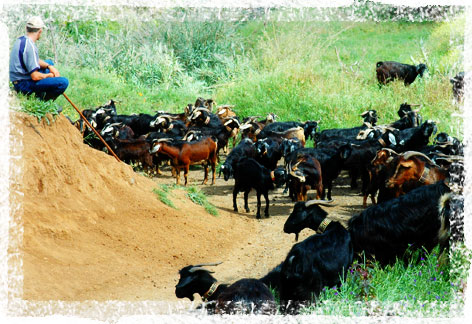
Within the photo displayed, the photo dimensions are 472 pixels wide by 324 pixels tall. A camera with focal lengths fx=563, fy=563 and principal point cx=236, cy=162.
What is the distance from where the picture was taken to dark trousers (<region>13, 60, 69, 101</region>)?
820 centimetres

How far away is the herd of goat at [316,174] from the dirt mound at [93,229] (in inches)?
63.1

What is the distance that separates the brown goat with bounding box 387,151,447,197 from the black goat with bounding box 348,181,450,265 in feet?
6.70

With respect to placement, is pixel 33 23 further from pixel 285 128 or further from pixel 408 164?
pixel 285 128

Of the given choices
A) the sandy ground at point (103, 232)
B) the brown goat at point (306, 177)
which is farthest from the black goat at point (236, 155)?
the sandy ground at point (103, 232)

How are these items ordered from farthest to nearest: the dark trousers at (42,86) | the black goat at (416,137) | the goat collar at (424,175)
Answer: the black goat at (416,137) < the goat collar at (424,175) < the dark trousers at (42,86)

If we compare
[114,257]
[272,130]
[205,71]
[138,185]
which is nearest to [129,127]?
[272,130]

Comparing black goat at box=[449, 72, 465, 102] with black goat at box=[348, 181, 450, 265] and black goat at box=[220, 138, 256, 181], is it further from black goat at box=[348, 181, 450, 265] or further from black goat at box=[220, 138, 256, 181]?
black goat at box=[348, 181, 450, 265]

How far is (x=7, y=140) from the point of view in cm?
687

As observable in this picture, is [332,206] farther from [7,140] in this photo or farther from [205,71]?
[205,71]

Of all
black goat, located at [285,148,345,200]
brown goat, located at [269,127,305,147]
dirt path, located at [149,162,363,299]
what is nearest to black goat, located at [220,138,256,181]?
dirt path, located at [149,162,363,299]

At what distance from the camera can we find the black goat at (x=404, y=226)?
7340 millimetres

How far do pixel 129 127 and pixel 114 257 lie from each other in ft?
28.5

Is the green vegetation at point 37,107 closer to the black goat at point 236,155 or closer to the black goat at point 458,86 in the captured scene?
the black goat at point 236,155

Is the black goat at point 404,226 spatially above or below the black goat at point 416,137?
below
